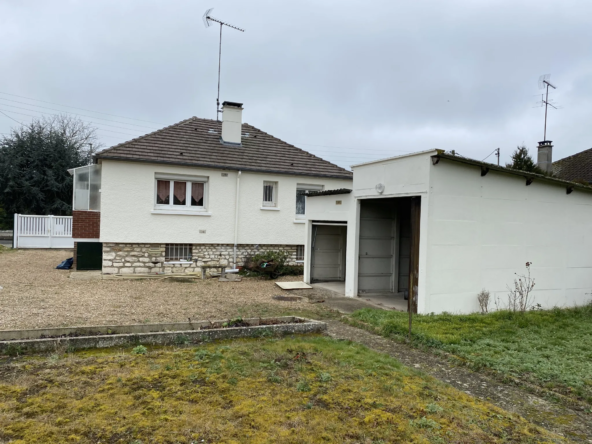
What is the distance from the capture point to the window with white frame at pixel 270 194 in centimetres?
1761

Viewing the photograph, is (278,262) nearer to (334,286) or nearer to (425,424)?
(334,286)

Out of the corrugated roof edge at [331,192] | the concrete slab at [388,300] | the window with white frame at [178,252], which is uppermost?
the corrugated roof edge at [331,192]

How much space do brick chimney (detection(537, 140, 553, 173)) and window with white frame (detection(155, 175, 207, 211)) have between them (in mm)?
19984

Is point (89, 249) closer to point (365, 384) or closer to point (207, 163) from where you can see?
point (207, 163)

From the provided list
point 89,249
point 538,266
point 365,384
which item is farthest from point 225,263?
point 365,384

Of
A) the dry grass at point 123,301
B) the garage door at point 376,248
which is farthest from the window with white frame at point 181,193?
the garage door at point 376,248

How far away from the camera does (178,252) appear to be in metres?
16.2

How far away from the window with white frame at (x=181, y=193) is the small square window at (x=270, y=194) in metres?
2.52

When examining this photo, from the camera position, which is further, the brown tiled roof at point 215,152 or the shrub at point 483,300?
the brown tiled roof at point 215,152

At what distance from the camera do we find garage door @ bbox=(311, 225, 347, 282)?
14531 mm

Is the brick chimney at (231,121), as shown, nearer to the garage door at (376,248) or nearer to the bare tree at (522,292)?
the garage door at (376,248)

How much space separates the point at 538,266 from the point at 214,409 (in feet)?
31.7

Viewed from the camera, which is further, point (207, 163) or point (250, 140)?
point (250, 140)

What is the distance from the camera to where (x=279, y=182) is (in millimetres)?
17516
